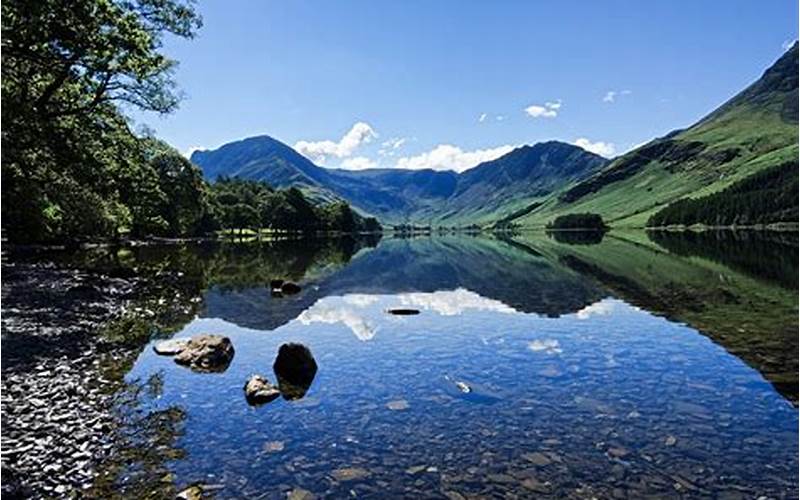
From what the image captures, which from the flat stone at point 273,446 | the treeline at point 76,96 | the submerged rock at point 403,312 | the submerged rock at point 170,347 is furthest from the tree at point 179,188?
the flat stone at point 273,446

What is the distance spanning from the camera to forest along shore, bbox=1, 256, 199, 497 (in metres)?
13.9

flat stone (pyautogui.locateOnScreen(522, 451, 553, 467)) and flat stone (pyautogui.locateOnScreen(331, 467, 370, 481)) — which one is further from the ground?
flat stone (pyautogui.locateOnScreen(331, 467, 370, 481))

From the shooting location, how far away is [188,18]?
40.4 meters

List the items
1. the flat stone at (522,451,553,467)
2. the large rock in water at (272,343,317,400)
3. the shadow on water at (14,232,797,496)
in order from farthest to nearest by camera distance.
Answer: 1. the large rock in water at (272,343,317,400)
2. the shadow on water at (14,232,797,496)
3. the flat stone at (522,451,553,467)

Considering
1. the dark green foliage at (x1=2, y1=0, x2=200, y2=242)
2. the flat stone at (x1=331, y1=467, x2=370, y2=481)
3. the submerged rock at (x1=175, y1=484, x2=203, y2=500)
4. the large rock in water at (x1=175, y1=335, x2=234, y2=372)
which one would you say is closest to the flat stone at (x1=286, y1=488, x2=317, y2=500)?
the flat stone at (x1=331, y1=467, x2=370, y2=481)

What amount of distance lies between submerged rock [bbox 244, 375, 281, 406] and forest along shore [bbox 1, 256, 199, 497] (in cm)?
434

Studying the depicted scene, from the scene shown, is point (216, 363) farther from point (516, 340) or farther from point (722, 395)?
point (722, 395)

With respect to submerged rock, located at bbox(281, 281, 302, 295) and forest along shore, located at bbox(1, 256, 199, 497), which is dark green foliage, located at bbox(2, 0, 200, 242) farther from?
submerged rock, located at bbox(281, 281, 302, 295)

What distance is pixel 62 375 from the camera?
21.8m

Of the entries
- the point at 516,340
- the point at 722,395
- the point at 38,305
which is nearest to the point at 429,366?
the point at 516,340

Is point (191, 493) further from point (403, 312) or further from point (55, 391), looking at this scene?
point (403, 312)

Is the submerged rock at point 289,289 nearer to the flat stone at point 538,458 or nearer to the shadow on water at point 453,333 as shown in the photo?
the shadow on water at point 453,333

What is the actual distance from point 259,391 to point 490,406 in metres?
8.08

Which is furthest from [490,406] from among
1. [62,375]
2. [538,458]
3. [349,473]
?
[62,375]
